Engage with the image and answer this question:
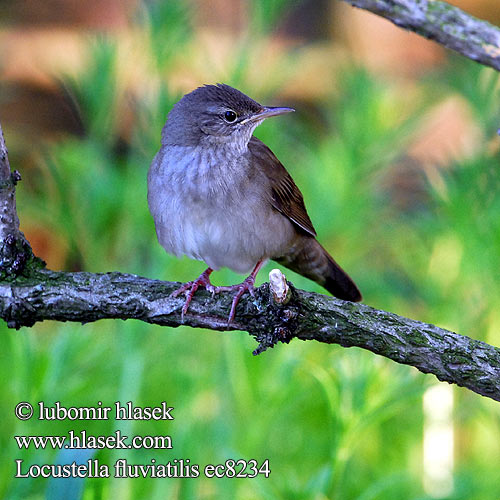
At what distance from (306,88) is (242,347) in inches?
172

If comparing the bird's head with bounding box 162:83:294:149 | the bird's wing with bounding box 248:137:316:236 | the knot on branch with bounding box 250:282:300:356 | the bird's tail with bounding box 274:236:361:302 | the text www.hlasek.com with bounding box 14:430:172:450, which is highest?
the bird's head with bounding box 162:83:294:149

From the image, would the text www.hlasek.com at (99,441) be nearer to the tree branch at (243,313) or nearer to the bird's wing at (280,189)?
the tree branch at (243,313)

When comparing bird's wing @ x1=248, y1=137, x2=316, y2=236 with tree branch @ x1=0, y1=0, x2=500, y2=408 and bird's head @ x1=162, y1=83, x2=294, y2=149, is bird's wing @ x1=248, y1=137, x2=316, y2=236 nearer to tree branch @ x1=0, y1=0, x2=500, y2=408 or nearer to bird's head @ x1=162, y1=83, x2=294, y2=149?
bird's head @ x1=162, y1=83, x2=294, y2=149

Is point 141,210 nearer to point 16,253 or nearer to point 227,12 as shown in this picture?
point 16,253

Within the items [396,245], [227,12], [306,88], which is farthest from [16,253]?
[227,12]

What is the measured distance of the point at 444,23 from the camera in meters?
2.75

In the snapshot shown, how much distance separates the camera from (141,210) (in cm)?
397

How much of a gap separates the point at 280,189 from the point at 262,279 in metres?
0.56

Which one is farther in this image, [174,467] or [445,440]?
[445,440]

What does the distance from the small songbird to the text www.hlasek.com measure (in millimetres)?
695

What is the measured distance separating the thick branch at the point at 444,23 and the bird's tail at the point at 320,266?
103cm

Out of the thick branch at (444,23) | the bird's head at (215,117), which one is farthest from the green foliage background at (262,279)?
the thick branch at (444,23)

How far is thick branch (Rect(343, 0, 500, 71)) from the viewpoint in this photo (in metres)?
2.73

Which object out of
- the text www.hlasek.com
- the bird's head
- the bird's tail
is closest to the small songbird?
the bird's head
